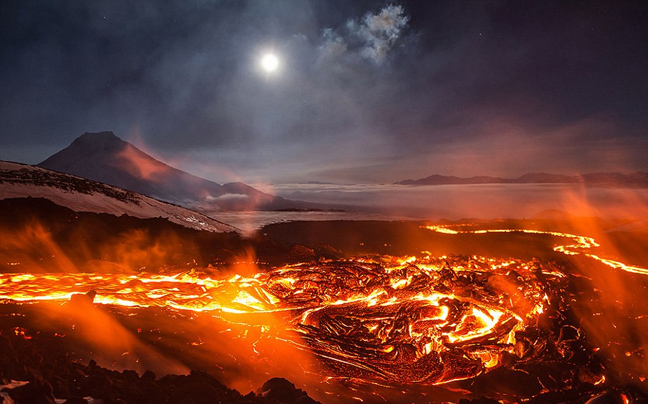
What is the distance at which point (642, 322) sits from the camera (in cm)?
776

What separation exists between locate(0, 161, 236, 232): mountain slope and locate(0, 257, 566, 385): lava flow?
773 centimetres

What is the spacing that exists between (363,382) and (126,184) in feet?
380

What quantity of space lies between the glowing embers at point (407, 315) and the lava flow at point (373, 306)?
0.07 feet

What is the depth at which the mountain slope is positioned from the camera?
14750 millimetres

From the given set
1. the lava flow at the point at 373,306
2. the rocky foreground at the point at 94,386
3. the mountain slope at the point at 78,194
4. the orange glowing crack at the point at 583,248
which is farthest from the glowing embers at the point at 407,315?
the mountain slope at the point at 78,194

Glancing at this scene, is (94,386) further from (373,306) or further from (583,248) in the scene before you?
(583,248)

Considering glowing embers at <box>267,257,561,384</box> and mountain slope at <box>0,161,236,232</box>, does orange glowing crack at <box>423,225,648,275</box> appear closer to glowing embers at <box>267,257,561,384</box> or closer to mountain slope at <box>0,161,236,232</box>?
A: glowing embers at <box>267,257,561,384</box>

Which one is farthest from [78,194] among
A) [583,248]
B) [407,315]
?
[583,248]

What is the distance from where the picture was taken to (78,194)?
53.2ft

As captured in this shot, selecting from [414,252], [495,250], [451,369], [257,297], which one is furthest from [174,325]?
[495,250]

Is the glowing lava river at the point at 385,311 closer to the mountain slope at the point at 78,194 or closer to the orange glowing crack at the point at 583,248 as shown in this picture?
the orange glowing crack at the point at 583,248

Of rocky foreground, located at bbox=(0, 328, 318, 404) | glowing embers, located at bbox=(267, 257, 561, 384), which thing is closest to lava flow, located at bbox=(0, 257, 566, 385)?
glowing embers, located at bbox=(267, 257, 561, 384)

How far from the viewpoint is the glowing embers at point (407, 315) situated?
576 centimetres

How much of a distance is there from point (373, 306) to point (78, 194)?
15.5 meters
